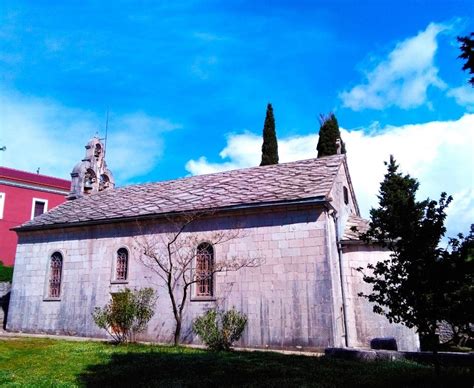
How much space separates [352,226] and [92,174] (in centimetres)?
1685

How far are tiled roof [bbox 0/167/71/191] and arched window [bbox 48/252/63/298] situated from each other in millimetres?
15708

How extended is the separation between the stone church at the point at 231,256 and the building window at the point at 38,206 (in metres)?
13.5

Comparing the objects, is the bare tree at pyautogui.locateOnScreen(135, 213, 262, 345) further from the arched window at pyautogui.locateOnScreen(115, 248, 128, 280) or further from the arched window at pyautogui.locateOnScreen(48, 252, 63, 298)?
the arched window at pyautogui.locateOnScreen(48, 252, 63, 298)

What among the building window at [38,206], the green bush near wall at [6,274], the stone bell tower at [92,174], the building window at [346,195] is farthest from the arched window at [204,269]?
the building window at [38,206]

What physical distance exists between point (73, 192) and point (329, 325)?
57.3 ft

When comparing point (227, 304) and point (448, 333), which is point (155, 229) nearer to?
point (227, 304)

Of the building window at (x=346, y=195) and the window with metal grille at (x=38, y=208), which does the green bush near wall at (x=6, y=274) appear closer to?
the window with metal grille at (x=38, y=208)

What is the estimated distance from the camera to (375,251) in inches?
628

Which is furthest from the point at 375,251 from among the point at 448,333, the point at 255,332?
the point at 448,333

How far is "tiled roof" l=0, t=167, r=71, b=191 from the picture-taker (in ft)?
108

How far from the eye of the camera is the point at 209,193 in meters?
19.0

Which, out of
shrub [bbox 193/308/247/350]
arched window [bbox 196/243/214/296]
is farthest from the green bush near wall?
shrub [bbox 193/308/247/350]

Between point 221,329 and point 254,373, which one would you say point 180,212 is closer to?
point 221,329

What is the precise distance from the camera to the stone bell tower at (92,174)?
24891 millimetres
